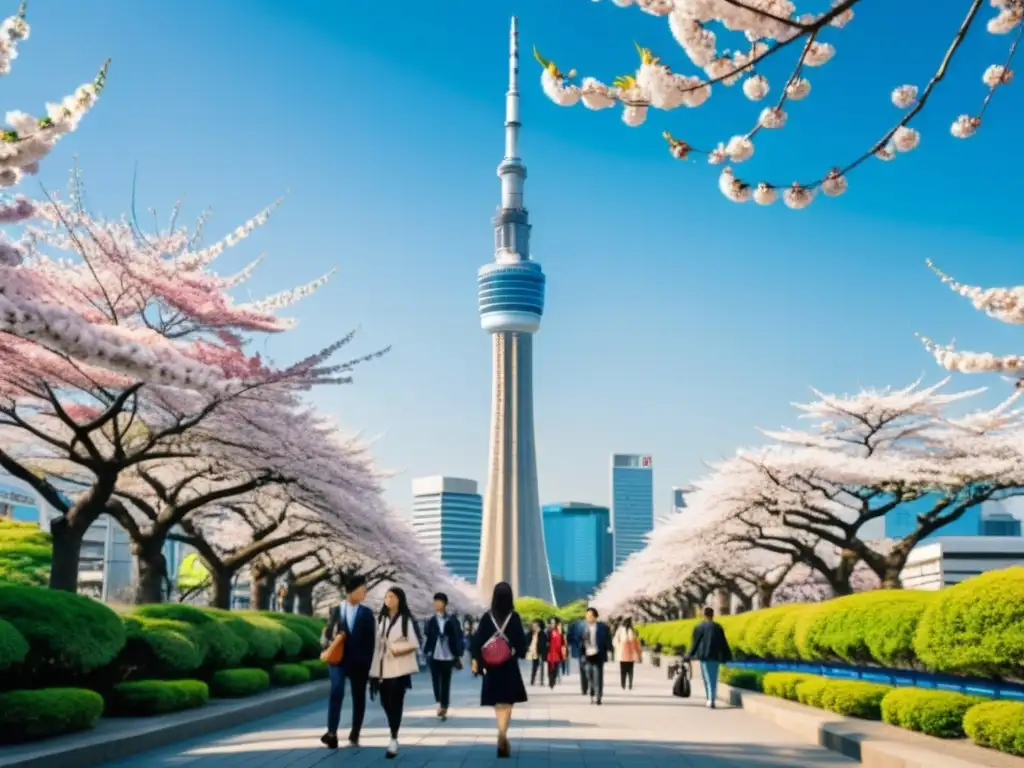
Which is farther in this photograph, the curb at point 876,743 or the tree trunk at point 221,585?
the tree trunk at point 221,585

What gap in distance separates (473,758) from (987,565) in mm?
65950

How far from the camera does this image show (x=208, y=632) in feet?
58.7

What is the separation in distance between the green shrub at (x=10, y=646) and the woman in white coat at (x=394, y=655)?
3655 millimetres

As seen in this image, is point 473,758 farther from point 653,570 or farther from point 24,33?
point 653,570

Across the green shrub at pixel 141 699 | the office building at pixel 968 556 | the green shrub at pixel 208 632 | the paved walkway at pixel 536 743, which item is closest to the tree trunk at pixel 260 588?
the paved walkway at pixel 536 743

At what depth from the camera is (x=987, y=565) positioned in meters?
70.5

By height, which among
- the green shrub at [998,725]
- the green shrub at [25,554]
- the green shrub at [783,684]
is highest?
the green shrub at [25,554]

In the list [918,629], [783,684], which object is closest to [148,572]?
[783,684]

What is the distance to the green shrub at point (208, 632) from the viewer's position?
17109 mm

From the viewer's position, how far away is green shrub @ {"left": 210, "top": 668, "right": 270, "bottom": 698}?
19.1 metres

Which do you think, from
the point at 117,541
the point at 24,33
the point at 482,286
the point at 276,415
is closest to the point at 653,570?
the point at 117,541

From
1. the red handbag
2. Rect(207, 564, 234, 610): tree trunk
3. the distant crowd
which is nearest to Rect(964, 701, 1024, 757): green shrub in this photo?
the distant crowd

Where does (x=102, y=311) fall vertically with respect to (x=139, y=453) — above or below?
above

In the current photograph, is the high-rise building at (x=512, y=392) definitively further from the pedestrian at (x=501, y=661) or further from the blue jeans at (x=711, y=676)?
the pedestrian at (x=501, y=661)
